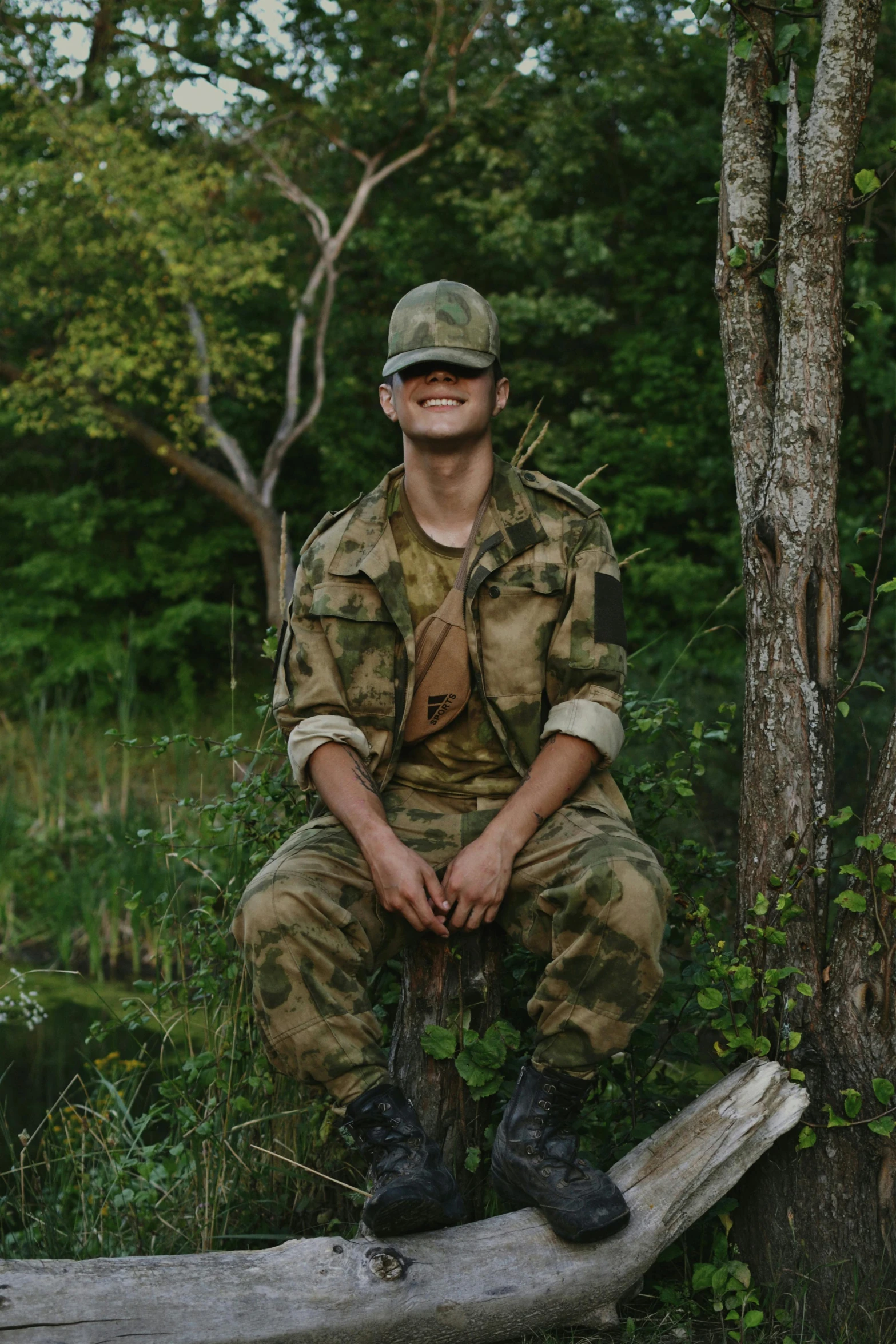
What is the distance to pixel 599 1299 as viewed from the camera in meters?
2.45

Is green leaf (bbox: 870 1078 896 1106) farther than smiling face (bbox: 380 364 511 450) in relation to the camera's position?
No

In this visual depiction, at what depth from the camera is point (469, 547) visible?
2.88m

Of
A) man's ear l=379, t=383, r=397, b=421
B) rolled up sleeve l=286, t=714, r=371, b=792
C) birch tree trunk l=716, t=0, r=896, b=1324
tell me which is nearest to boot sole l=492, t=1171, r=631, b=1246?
birch tree trunk l=716, t=0, r=896, b=1324

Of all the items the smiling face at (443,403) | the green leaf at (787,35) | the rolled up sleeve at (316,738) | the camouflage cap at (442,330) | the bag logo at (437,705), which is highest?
the green leaf at (787,35)

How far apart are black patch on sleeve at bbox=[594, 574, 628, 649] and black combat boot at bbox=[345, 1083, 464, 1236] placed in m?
1.02

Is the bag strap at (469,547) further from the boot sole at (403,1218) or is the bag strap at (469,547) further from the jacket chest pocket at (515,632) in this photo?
the boot sole at (403,1218)

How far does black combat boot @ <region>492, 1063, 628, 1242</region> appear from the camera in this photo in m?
2.39

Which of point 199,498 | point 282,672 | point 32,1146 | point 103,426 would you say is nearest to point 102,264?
point 103,426

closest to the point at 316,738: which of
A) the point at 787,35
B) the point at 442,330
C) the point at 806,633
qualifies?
the point at 442,330

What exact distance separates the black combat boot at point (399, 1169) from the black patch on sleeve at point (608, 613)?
1023 mm

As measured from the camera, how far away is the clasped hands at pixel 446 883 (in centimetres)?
254

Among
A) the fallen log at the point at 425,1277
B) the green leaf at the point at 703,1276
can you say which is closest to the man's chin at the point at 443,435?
the fallen log at the point at 425,1277

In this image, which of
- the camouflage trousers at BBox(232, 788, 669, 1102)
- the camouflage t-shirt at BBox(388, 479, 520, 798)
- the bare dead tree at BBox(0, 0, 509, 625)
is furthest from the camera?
the bare dead tree at BBox(0, 0, 509, 625)

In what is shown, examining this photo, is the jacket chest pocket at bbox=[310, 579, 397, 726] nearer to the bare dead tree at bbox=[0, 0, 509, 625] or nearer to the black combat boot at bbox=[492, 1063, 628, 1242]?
the black combat boot at bbox=[492, 1063, 628, 1242]
